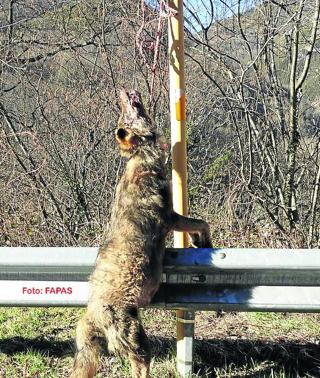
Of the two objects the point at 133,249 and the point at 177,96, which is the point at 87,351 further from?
the point at 177,96

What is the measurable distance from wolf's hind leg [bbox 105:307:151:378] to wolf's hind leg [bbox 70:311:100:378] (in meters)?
0.11

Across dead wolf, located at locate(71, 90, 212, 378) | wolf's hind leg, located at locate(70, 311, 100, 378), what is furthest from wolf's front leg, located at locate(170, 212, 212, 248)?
wolf's hind leg, located at locate(70, 311, 100, 378)

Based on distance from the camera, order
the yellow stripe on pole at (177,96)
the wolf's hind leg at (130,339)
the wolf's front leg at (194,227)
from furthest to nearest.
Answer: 1. the yellow stripe on pole at (177,96)
2. the wolf's front leg at (194,227)
3. the wolf's hind leg at (130,339)

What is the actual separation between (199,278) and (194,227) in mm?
396

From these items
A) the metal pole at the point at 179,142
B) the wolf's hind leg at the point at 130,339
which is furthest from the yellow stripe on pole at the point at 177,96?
the wolf's hind leg at the point at 130,339

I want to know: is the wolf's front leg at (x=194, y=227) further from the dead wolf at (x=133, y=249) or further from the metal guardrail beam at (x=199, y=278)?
the metal guardrail beam at (x=199, y=278)

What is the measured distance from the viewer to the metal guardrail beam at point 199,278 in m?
3.69

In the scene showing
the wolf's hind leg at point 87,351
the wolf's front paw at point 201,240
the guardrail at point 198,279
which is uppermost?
the wolf's front paw at point 201,240

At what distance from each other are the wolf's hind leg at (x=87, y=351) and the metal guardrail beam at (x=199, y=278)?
0.33 m

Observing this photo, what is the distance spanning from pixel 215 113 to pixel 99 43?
8.14ft

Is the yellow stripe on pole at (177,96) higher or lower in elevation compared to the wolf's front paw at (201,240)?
higher

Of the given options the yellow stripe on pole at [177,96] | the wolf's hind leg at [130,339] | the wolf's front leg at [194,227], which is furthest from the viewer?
the yellow stripe on pole at [177,96]

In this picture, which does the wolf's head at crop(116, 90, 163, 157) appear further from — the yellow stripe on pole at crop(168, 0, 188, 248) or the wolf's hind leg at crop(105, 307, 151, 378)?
the wolf's hind leg at crop(105, 307, 151, 378)

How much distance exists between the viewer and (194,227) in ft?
13.5
